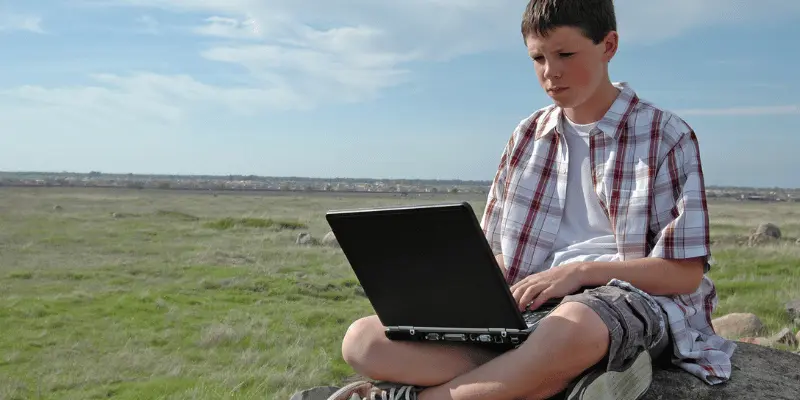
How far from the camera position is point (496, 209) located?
12.2ft

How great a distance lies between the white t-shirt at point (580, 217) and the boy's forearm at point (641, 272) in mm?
239

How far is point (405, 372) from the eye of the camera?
3113 millimetres

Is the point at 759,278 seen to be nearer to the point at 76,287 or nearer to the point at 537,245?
the point at 537,245

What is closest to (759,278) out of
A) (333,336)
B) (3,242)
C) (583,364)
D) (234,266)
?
(333,336)

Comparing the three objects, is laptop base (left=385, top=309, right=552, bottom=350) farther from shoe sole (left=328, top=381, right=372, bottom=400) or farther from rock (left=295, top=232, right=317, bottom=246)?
rock (left=295, top=232, right=317, bottom=246)

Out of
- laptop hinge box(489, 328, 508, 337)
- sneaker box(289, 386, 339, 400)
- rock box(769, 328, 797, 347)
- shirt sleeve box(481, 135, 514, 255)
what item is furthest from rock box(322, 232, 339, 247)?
laptop hinge box(489, 328, 508, 337)

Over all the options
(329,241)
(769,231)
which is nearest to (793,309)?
(329,241)

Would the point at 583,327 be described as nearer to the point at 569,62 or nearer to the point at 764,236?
the point at 569,62

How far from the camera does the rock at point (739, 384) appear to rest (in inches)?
128

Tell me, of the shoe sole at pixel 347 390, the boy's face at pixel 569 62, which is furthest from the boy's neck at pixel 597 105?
the shoe sole at pixel 347 390

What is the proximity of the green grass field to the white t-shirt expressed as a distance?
2.13m

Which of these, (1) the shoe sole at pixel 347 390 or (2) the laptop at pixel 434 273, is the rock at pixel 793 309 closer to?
(2) the laptop at pixel 434 273

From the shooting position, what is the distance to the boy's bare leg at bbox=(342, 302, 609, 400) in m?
2.67

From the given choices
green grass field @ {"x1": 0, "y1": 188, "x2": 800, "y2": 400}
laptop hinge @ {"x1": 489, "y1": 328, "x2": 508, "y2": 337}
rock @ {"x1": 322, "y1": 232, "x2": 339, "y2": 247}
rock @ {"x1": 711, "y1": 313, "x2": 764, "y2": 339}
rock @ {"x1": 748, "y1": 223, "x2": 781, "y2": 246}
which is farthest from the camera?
rock @ {"x1": 748, "y1": 223, "x2": 781, "y2": 246}
